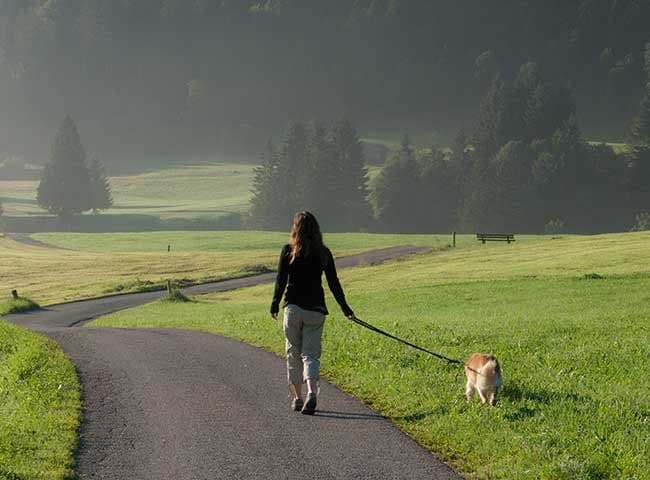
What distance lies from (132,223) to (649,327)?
13664 centimetres

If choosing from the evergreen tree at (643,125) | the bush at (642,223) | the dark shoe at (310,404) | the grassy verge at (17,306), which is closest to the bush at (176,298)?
the grassy verge at (17,306)

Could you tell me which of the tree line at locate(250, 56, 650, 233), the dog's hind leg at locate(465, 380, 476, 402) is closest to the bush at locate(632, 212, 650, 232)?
the tree line at locate(250, 56, 650, 233)

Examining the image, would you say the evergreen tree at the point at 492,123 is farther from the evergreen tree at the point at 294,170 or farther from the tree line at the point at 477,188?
the evergreen tree at the point at 294,170

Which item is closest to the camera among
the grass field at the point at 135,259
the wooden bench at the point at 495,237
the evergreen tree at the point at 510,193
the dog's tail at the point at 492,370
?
the dog's tail at the point at 492,370

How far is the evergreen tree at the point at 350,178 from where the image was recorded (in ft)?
484

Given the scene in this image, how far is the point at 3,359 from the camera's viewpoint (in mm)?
18438

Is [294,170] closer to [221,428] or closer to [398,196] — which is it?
[398,196]

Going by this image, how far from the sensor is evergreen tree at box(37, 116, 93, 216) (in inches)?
6083

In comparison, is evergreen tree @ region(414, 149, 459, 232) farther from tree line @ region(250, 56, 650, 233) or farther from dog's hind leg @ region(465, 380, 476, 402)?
dog's hind leg @ region(465, 380, 476, 402)

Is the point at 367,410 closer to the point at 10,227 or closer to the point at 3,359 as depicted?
the point at 3,359

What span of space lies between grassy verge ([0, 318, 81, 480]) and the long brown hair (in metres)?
3.65

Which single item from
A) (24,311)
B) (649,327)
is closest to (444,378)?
(649,327)

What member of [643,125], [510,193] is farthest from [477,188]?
[643,125]

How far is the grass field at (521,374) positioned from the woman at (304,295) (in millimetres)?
1204
